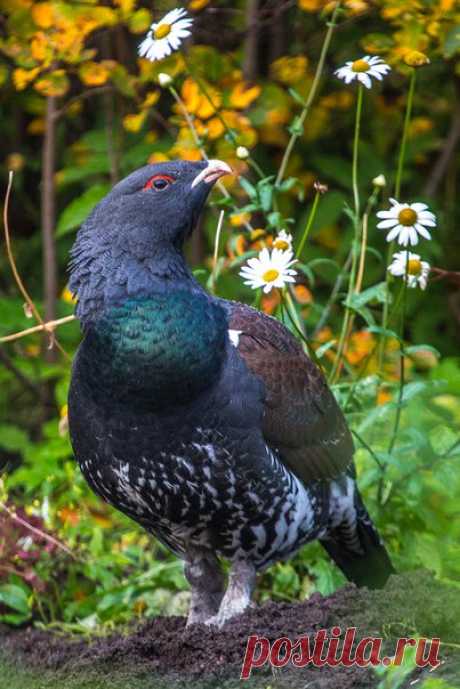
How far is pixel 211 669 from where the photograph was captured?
371 centimetres

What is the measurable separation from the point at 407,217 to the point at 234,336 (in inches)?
28.4

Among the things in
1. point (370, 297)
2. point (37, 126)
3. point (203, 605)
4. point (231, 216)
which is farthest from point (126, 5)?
point (203, 605)

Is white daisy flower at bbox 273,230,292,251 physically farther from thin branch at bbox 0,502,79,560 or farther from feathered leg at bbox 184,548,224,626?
thin branch at bbox 0,502,79,560

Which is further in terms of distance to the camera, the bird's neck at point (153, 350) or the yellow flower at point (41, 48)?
the yellow flower at point (41, 48)

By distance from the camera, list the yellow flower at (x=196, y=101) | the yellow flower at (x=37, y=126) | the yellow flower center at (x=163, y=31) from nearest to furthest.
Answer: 1. the yellow flower center at (x=163, y=31)
2. the yellow flower at (x=196, y=101)
3. the yellow flower at (x=37, y=126)

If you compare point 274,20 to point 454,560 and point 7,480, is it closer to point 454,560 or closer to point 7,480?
point 7,480

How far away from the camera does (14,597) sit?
16.5ft

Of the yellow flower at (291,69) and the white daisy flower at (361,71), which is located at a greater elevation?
the white daisy flower at (361,71)

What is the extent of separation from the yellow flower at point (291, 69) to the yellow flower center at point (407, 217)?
9.59ft

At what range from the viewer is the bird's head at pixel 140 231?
425 centimetres

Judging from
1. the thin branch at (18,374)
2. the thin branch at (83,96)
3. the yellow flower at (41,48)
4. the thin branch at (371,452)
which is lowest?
the thin branch at (18,374)

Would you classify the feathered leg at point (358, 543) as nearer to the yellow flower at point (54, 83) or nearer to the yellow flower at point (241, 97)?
the yellow flower at point (241, 97)

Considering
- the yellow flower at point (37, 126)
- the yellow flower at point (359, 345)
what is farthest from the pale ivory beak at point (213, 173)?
the yellow flower at point (37, 126)

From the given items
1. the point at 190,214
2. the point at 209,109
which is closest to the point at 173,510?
the point at 190,214
